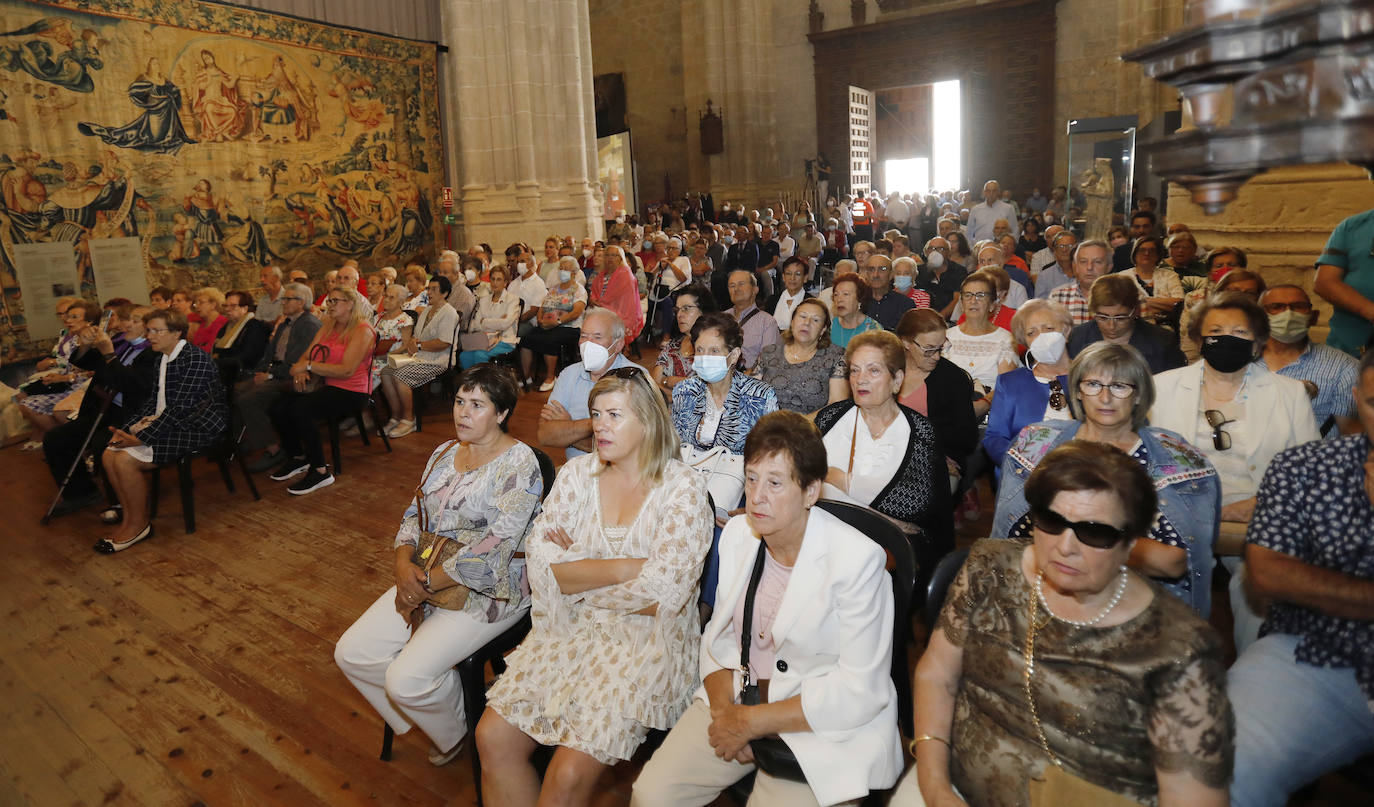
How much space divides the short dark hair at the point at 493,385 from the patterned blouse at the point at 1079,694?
1.71 m

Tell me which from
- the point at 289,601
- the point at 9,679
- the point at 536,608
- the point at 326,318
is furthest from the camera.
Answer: the point at 326,318

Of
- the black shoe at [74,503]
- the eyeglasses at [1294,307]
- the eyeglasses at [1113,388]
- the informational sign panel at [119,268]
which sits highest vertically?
the informational sign panel at [119,268]

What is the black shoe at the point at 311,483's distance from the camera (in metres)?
5.70

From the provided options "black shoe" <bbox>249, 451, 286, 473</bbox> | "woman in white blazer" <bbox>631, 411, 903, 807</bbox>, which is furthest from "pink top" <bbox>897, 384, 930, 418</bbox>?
"black shoe" <bbox>249, 451, 286, 473</bbox>

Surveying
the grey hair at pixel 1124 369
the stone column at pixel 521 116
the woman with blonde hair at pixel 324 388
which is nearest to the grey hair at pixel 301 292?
the woman with blonde hair at pixel 324 388

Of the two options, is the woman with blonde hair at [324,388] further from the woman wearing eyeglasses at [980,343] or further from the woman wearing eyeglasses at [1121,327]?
the woman wearing eyeglasses at [1121,327]

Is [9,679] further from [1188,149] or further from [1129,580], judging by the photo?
[1188,149]

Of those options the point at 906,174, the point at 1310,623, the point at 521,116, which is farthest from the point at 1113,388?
the point at 906,174

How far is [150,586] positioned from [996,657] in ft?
14.5

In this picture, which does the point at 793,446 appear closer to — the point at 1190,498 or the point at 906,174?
the point at 1190,498

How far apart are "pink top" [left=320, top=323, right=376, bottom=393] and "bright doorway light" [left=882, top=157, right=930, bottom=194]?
656 inches

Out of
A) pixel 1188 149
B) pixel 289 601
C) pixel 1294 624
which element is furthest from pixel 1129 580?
pixel 289 601

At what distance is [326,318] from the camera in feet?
20.4

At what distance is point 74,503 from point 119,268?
4.31 metres
